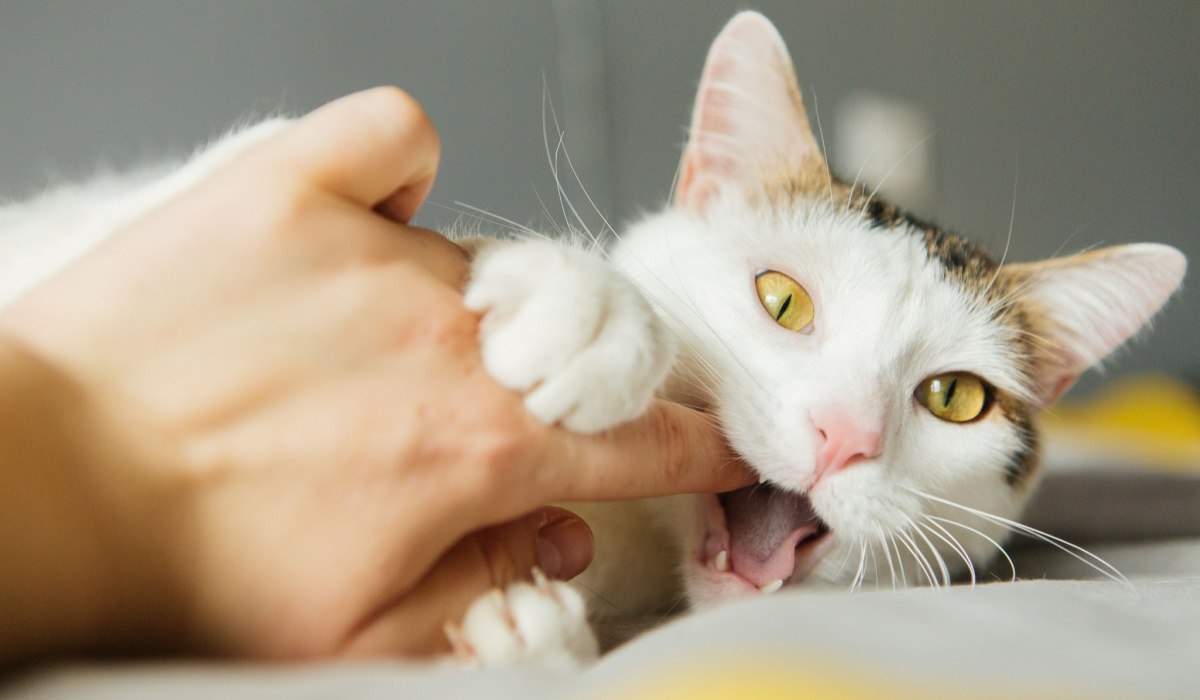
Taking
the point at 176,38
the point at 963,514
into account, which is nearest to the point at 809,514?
the point at 963,514

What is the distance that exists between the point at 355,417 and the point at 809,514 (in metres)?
0.55

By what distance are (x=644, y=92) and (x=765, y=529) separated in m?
2.10

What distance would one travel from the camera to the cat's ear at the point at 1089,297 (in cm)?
109

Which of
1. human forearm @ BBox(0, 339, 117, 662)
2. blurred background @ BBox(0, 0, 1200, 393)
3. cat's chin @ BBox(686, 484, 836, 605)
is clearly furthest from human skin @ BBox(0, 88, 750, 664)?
blurred background @ BBox(0, 0, 1200, 393)

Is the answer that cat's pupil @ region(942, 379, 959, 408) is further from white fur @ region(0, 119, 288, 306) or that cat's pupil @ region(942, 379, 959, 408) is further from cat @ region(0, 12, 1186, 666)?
white fur @ region(0, 119, 288, 306)

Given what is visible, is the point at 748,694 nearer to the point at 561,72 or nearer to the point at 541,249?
the point at 541,249

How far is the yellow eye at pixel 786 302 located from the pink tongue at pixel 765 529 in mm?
181

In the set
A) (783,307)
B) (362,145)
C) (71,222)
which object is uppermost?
(71,222)

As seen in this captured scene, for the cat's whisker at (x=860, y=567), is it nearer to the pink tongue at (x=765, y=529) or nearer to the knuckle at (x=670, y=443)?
the pink tongue at (x=765, y=529)

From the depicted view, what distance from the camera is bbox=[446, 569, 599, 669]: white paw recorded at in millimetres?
511

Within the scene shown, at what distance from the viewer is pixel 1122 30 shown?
3174mm

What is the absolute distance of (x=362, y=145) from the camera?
54 centimetres

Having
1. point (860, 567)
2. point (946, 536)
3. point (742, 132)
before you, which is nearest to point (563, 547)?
point (860, 567)

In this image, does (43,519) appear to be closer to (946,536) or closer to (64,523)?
(64,523)
